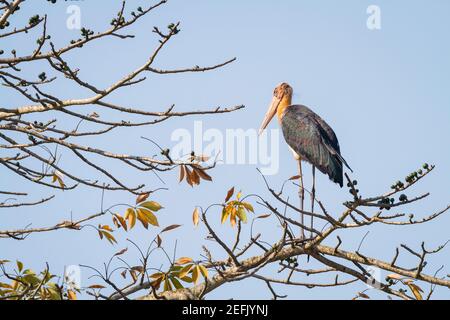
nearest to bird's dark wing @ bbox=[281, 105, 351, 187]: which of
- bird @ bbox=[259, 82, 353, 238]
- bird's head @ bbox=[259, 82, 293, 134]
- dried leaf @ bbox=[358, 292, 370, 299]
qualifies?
bird @ bbox=[259, 82, 353, 238]

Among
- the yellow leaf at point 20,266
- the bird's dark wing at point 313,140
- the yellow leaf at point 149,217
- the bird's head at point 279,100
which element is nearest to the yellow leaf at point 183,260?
the yellow leaf at point 149,217

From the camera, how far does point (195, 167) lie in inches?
245

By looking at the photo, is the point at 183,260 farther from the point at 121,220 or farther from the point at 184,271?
the point at 121,220

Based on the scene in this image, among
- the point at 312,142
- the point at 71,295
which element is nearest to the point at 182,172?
the point at 71,295

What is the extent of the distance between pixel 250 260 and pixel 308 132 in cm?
458

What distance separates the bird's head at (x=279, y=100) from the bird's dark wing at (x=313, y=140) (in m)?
1.60

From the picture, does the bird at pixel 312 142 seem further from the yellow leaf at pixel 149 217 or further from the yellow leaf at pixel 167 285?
the yellow leaf at pixel 167 285

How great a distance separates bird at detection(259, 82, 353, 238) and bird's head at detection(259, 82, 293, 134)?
4.06ft

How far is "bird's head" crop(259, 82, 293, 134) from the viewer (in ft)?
46.9

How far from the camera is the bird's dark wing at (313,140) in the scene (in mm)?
10945

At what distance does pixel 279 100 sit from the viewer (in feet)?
47.1

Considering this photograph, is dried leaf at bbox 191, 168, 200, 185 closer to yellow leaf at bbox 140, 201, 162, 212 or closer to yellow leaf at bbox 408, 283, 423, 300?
yellow leaf at bbox 140, 201, 162, 212
